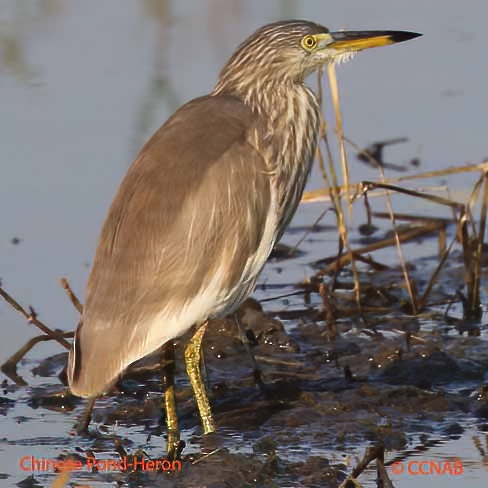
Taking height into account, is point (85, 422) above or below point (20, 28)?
below

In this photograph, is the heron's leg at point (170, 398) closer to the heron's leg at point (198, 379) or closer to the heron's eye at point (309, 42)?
the heron's leg at point (198, 379)

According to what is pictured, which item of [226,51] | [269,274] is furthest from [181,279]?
[226,51]

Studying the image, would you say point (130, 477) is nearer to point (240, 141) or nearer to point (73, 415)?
point (73, 415)

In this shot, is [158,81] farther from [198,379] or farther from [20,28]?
[198,379]

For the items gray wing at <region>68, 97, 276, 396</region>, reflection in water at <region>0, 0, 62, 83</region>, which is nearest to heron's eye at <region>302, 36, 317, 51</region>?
gray wing at <region>68, 97, 276, 396</region>

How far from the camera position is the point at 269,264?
701 centimetres

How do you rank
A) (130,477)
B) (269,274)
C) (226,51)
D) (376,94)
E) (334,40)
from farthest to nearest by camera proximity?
(226,51) < (376,94) < (269,274) < (334,40) < (130,477)

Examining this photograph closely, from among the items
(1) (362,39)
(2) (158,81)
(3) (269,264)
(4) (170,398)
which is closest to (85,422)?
(4) (170,398)

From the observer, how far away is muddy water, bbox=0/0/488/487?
5.14 m

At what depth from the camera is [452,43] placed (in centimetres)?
946

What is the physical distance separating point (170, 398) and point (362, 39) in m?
1.47

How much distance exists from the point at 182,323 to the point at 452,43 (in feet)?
16.1

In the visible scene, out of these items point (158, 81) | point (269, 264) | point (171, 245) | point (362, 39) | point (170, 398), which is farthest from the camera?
point (158, 81)

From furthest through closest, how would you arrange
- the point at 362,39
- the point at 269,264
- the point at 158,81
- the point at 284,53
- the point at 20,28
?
the point at 20,28
the point at 158,81
the point at 269,264
the point at 362,39
the point at 284,53
